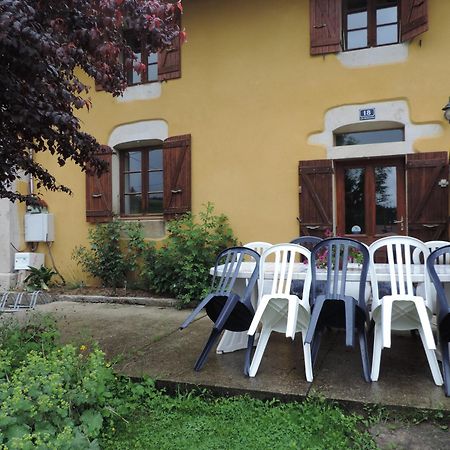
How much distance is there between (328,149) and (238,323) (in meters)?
3.49

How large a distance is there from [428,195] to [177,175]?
363 centimetres

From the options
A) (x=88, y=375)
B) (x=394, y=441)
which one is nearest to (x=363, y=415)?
(x=394, y=441)

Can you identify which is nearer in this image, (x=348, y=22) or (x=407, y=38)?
(x=407, y=38)

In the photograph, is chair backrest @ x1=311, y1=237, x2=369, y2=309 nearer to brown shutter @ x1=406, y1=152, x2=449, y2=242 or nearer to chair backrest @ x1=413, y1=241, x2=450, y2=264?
chair backrest @ x1=413, y1=241, x2=450, y2=264

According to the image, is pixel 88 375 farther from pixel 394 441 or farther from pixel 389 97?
pixel 389 97

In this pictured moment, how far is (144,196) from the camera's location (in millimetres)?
7152

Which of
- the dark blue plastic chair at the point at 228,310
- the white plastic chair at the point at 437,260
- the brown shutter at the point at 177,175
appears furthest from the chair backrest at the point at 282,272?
the brown shutter at the point at 177,175

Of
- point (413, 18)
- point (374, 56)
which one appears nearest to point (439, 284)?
point (374, 56)

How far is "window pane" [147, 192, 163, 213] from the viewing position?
7012 mm

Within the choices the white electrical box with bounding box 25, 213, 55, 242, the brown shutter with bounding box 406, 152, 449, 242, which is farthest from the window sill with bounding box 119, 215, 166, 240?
the brown shutter with bounding box 406, 152, 449, 242

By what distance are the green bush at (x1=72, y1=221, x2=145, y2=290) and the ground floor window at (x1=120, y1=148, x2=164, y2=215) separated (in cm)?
47

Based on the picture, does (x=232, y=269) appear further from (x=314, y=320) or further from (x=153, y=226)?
(x=153, y=226)

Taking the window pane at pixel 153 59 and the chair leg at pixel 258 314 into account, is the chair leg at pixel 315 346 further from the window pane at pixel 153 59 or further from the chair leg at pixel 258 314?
the window pane at pixel 153 59

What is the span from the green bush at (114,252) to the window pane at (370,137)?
342cm
